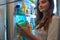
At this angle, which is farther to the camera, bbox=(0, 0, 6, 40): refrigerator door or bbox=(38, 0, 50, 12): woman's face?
bbox=(0, 0, 6, 40): refrigerator door

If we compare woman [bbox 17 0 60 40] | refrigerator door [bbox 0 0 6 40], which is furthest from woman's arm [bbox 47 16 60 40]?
refrigerator door [bbox 0 0 6 40]

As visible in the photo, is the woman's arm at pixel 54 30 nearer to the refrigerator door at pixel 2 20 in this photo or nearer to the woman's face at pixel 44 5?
the woman's face at pixel 44 5

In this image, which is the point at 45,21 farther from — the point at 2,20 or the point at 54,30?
the point at 2,20

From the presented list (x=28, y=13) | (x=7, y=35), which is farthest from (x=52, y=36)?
(x=7, y=35)

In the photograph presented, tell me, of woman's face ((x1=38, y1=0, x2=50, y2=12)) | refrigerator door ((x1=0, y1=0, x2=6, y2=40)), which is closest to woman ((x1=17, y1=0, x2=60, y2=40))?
woman's face ((x1=38, y1=0, x2=50, y2=12))

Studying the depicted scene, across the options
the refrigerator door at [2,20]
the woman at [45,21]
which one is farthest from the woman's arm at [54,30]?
the refrigerator door at [2,20]

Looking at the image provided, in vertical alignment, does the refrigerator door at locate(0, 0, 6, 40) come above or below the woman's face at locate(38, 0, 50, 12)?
below

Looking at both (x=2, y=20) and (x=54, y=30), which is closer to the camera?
(x=54, y=30)

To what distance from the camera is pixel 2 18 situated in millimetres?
1865

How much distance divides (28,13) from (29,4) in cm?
12

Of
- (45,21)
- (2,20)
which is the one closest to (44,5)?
(45,21)

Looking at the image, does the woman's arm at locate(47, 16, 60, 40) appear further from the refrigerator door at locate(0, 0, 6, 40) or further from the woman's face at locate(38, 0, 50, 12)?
the refrigerator door at locate(0, 0, 6, 40)

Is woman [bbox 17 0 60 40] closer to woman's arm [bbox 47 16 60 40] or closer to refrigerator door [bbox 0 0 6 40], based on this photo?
woman's arm [bbox 47 16 60 40]

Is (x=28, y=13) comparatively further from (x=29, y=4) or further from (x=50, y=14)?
(x=50, y=14)
